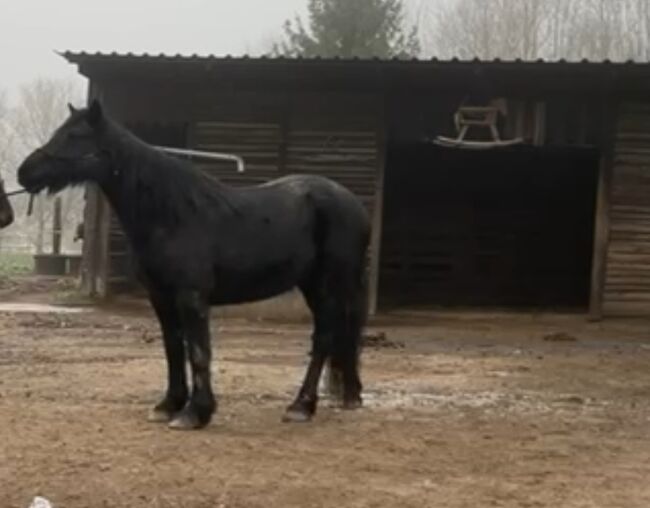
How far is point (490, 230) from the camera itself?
63.2 ft

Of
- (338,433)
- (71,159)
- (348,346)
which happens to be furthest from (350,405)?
(71,159)

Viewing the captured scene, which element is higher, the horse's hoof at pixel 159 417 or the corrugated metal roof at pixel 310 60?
the corrugated metal roof at pixel 310 60

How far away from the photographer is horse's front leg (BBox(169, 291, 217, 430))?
674 cm

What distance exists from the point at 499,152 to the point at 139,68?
6.55 m

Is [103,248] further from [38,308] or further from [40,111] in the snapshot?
[40,111]

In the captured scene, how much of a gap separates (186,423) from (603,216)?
9843 mm

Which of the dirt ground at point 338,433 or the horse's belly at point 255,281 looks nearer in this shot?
the dirt ground at point 338,433

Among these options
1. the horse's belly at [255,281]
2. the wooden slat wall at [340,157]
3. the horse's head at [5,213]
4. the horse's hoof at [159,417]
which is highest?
the wooden slat wall at [340,157]

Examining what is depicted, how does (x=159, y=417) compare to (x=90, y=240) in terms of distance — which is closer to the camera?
(x=159, y=417)

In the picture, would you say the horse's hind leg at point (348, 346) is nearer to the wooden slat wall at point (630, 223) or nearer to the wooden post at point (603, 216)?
the wooden post at point (603, 216)

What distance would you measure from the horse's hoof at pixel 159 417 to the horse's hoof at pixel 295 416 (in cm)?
73

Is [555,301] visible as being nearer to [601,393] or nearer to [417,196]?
[417,196]

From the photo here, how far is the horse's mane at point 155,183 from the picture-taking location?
695 cm

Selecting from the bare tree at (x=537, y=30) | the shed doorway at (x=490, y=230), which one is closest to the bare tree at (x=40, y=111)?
the bare tree at (x=537, y=30)
